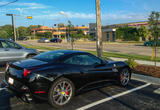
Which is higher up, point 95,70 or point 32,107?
point 95,70

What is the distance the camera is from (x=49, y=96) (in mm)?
3854

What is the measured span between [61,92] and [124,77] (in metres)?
2.68

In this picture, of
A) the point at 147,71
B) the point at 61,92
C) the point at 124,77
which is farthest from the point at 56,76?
the point at 147,71

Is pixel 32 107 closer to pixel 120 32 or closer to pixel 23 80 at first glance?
pixel 23 80

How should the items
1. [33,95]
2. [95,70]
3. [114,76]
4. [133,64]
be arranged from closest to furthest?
[33,95]
[95,70]
[114,76]
[133,64]

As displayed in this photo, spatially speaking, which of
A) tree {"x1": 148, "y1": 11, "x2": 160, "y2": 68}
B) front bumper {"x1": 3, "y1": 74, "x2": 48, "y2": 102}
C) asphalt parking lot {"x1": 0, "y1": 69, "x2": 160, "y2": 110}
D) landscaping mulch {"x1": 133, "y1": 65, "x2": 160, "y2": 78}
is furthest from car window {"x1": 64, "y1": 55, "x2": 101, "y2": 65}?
tree {"x1": 148, "y1": 11, "x2": 160, "y2": 68}

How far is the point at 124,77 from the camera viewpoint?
19.2 ft

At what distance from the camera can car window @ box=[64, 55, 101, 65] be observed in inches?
180

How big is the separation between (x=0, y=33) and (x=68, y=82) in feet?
127

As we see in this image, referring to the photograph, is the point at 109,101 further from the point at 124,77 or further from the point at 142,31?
the point at 142,31

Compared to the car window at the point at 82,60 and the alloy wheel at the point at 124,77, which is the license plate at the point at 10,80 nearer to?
the car window at the point at 82,60

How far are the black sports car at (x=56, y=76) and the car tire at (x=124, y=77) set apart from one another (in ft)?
1.86

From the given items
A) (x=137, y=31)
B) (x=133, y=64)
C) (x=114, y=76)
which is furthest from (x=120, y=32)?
(x=114, y=76)

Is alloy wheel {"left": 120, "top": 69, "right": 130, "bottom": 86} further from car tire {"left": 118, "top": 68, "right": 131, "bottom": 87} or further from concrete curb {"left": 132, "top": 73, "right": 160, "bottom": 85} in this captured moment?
concrete curb {"left": 132, "top": 73, "right": 160, "bottom": 85}
